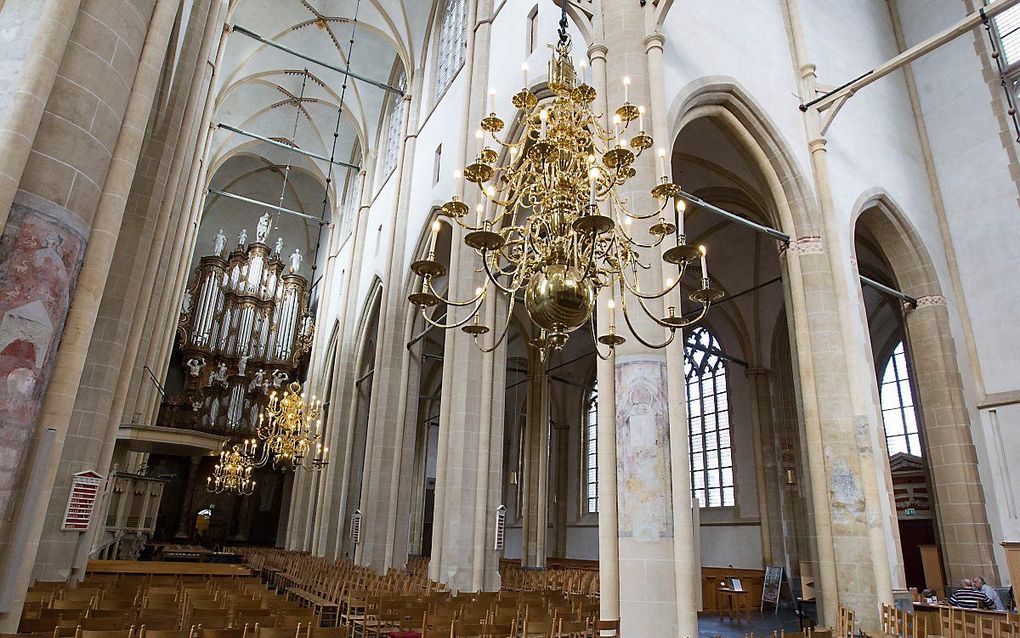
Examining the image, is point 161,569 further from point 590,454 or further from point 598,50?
point 590,454

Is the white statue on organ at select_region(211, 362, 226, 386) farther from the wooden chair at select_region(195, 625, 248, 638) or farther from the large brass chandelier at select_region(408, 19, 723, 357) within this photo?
the wooden chair at select_region(195, 625, 248, 638)

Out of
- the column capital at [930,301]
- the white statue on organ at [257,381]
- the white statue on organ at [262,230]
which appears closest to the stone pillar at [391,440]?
the column capital at [930,301]

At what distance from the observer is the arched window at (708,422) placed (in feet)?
51.6

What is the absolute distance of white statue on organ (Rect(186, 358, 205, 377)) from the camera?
21.6 m

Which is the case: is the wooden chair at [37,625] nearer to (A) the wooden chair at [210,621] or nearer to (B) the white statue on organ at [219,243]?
(A) the wooden chair at [210,621]

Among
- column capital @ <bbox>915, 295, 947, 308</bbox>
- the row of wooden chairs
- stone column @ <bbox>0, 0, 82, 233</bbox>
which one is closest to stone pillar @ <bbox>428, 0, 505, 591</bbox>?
the row of wooden chairs

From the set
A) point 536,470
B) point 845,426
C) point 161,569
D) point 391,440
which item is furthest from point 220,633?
point 536,470

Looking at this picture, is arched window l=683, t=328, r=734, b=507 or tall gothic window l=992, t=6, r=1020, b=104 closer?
tall gothic window l=992, t=6, r=1020, b=104

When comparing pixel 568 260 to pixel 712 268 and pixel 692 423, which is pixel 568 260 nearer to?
pixel 712 268

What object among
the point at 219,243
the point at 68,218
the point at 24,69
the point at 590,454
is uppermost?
the point at 219,243

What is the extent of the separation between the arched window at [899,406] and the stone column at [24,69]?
14868 mm

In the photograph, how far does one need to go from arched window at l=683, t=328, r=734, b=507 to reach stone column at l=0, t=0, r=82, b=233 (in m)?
13.7

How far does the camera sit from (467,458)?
31.0 ft

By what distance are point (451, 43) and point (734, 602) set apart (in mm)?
14107
